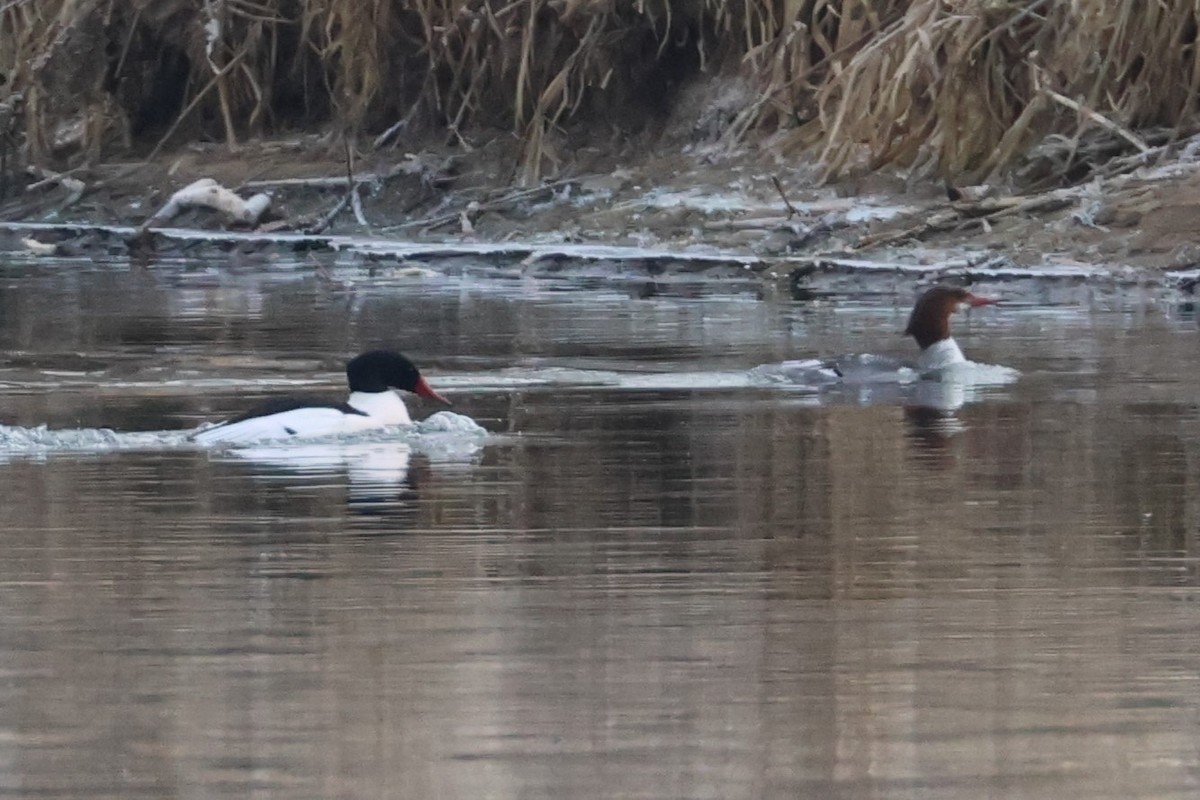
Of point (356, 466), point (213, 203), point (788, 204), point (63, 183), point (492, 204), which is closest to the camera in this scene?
point (356, 466)

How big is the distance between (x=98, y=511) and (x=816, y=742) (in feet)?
11.8

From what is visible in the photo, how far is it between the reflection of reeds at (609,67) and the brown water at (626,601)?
8.09 m

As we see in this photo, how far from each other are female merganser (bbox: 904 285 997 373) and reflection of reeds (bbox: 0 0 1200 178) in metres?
6.25

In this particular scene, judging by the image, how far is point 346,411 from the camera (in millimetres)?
10383

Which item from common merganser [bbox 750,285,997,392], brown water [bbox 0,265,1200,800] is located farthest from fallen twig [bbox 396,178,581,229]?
brown water [bbox 0,265,1200,800]

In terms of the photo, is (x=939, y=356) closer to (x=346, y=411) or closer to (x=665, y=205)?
(x=346, y=411)

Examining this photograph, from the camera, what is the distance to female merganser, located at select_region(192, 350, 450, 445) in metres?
9.96

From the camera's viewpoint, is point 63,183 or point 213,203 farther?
point 63,183

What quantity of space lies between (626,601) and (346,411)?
4.05 m

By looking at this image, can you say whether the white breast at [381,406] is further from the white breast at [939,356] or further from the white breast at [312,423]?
the white breast at [939,356]

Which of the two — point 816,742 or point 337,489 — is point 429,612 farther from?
point 337,489

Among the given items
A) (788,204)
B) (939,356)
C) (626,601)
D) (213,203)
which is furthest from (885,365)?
(213,203)

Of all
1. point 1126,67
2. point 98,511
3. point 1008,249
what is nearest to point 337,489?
point 98,511

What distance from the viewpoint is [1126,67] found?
2000 cm
